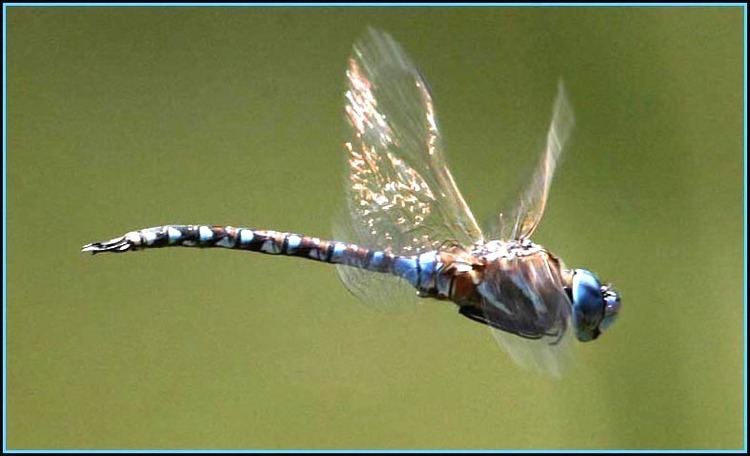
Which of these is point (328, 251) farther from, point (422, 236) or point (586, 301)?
point (586, 301)

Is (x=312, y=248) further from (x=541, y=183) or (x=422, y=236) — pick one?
(x=541, y=183)

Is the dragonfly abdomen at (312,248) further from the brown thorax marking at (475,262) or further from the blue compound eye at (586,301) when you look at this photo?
the blue compound eye at (586,301)

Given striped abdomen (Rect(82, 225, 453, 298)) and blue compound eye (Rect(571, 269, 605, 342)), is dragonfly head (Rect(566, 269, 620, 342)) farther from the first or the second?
striped abdomen (Rect(82, 225, 453, 298))

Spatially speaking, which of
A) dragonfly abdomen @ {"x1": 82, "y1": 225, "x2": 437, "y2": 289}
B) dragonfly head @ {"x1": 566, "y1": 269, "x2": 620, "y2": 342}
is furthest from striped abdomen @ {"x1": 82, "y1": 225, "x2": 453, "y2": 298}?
dragonfly head @ {"x1": 566, "y1": 269, "x2": 620, "y2": 342}

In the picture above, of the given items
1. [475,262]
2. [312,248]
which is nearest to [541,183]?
[475,262]

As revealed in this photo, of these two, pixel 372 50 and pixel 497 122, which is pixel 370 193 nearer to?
pixel 372 50

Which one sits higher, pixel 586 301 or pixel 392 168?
pixel 392 168
